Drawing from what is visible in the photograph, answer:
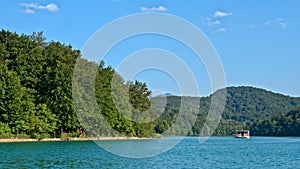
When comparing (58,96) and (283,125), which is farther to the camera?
(283,125)

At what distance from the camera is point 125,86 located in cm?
9462

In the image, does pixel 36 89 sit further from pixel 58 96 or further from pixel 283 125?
pixel 283 125

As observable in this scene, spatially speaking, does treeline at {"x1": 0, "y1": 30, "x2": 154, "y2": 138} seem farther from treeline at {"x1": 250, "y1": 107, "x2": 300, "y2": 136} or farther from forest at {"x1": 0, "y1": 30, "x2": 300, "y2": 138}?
treeline at {"x1": 250, "y1": 107, "x2": 300, "y2": 136}

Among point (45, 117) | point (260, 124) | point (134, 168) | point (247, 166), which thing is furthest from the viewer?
point (260, 124)

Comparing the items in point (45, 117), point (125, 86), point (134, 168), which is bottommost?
point (134, 168)

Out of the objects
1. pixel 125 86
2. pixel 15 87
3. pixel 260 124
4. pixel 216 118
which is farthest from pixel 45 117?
pixel 260 124

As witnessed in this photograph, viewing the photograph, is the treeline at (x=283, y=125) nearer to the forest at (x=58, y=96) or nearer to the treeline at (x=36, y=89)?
the forest at (x=58, y=96)

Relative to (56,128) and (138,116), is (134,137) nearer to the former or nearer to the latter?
(138,116)

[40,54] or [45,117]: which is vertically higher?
[40,54]

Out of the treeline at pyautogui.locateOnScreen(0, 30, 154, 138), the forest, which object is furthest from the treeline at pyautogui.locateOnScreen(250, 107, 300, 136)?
the treeline at pyautogui.locateOnScreen(0, 30, 154, 138)

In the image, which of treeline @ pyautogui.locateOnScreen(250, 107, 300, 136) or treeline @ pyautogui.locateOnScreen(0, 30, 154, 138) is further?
treeline @ pyautogui.locateOnScreen(250, 107, 300, 136)

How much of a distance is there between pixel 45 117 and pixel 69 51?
1276 centimetres

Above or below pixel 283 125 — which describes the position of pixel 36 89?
above

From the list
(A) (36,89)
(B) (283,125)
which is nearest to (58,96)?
(A) (36,89)
